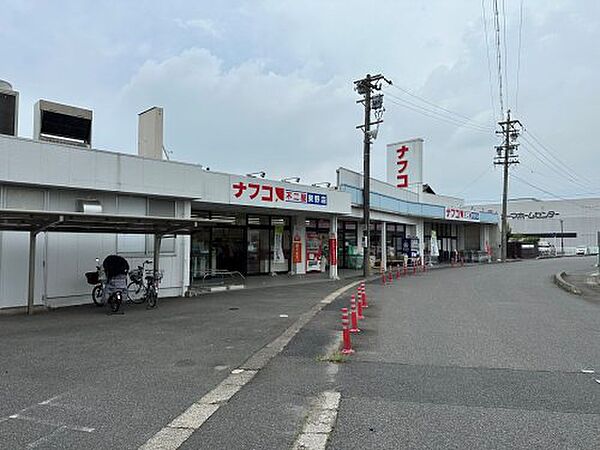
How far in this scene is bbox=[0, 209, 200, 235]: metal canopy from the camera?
10289mm

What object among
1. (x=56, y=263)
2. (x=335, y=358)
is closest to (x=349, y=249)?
(x=56, y=263)

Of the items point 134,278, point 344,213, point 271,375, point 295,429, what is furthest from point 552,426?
point 344,213

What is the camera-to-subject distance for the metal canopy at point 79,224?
10367mm

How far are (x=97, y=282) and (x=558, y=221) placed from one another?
260 feet

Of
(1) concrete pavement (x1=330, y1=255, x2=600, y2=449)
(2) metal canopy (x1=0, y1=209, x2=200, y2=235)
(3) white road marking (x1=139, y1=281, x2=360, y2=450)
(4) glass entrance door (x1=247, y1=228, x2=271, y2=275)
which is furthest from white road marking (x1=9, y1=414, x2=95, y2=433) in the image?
(4) glass entrance door (x1=247, y1=228, x2=271, y2=275)

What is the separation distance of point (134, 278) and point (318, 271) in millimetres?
13771

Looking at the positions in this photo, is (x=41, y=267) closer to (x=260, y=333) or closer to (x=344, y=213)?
(x=260, y=333)

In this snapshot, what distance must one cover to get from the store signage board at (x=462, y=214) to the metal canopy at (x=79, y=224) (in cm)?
2563

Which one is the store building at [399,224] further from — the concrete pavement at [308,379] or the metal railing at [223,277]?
the concrete pavement at [308,379]

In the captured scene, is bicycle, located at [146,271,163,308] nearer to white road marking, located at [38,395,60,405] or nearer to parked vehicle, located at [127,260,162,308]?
parked vehicle, located at [127,260,162,308]

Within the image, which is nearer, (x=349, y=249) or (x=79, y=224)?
(x=79, y=224)

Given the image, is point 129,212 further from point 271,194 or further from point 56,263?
point 271,194

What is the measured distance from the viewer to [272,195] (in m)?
19.0

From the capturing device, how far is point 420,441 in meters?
4.29
